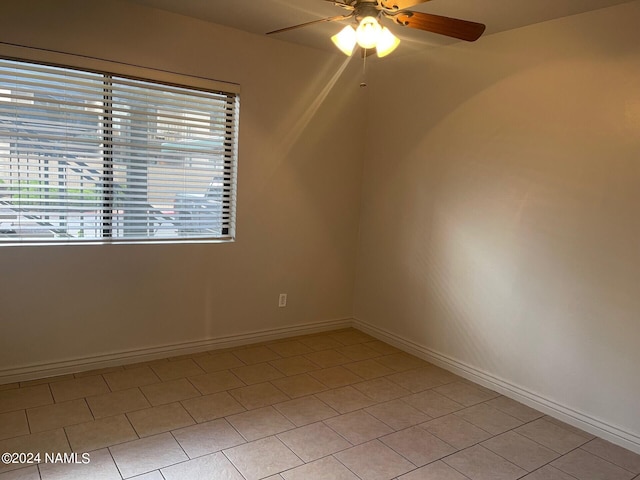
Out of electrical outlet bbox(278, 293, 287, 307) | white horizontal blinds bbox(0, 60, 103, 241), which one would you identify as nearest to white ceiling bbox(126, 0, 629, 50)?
white horizontal blinds bbox(0, 60, 103, 241)

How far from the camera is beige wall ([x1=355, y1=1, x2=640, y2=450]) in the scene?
103 inches

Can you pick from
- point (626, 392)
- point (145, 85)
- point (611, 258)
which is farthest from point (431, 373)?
point (145, 85)

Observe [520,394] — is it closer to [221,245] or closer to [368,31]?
[221,245]

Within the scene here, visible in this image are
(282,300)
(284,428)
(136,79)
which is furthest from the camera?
(282,300)

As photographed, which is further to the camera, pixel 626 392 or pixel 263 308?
pixel 263 308

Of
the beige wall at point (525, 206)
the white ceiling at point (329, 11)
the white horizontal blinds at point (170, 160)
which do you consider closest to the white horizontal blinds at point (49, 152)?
the white horizontal blinds at point (170, 160)

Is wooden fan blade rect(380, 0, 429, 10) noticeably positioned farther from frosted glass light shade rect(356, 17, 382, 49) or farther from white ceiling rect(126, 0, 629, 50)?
white ceiling rect(126, 0, 629, 50)

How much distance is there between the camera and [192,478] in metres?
2.14

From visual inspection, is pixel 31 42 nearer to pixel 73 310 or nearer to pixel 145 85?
pixel 145 85

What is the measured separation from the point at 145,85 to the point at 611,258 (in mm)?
3082

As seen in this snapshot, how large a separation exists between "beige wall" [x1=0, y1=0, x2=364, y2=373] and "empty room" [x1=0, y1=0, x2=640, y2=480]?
0.02 m

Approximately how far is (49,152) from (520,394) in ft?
11.1

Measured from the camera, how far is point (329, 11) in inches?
115

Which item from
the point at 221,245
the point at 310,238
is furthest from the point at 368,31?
the point at 310,238
